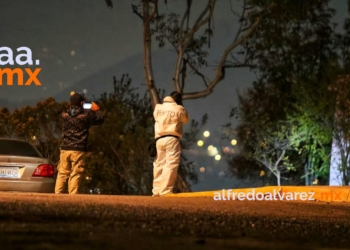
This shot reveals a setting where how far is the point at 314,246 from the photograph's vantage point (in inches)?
213

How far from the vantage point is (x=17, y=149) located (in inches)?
506

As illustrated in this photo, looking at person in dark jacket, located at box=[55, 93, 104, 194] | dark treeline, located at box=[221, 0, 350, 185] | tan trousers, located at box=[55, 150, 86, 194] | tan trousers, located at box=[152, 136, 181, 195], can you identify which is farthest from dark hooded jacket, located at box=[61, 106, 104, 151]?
dark treeline, located at box=[221, 0, 350, 185]

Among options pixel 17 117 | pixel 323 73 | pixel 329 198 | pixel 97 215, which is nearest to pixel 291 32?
pixel 323 73

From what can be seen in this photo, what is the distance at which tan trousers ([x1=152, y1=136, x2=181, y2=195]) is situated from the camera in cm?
1176

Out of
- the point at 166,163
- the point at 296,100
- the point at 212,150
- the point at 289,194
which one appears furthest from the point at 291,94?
the point at 166,163

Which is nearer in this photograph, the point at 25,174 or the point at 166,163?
the point at 166,163

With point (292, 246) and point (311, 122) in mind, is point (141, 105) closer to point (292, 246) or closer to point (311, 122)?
point (311, 122)

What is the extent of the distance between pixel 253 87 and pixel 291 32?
2846 mm

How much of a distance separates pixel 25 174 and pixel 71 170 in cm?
79

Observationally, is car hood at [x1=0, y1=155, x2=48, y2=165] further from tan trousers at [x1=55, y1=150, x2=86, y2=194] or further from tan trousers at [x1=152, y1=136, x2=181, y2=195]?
tan trousers at [x1=152, y1=136, x2=181, y2=195]

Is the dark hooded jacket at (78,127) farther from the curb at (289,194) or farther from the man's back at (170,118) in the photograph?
the curb at (289,194)

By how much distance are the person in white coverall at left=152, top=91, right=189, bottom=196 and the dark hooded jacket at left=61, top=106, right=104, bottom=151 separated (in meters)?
1.01

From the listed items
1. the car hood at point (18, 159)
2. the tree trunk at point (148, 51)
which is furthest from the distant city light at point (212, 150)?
the car hood at point (18, 159)

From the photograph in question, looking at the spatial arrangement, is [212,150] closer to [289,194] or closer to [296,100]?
[296,100]
